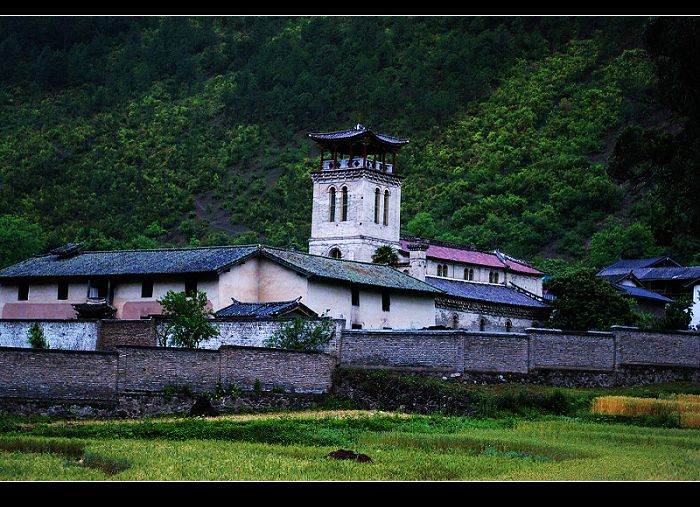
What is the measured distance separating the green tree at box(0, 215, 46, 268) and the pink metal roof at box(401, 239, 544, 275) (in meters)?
29.0

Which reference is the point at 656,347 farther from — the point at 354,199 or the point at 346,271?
the point at 354,199

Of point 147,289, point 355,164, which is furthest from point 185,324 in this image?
point 355,164

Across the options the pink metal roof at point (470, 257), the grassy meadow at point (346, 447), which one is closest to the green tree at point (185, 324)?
the grassy meadow at point (346, 447)

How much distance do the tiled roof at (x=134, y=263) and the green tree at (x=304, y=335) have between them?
32.0 ft

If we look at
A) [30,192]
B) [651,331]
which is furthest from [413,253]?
[30,192]

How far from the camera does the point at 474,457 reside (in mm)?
32406

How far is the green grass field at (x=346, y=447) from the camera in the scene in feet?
94.7

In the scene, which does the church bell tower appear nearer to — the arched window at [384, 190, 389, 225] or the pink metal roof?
the arched window at [384, 190, 389, 225]

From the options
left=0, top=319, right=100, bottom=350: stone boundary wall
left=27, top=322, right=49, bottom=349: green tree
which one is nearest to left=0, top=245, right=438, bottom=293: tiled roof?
left=0, top=319, right=100, bottom=350: stone boundary wall

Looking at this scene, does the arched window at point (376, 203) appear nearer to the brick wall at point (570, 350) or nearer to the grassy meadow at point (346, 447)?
the brick wall at point (570, 350)

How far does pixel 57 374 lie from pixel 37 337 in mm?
11085

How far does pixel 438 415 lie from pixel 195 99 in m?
126

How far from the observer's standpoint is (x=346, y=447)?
34.3 meters

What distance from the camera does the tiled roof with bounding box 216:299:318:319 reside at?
53062mm
